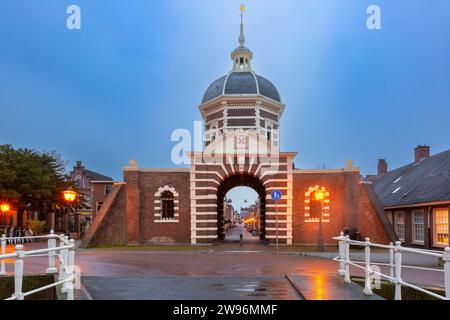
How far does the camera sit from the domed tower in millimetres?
32531

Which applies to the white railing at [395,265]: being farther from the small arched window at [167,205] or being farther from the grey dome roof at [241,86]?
the grey dome roof at [241,86]

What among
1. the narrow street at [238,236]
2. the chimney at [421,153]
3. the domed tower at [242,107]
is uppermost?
the domed tower at [242,107]

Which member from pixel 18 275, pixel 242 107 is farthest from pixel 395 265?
pixel 242 107

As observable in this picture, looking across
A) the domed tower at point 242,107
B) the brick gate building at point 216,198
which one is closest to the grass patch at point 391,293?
the brick gate building at point 216,198

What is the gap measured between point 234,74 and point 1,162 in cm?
2059

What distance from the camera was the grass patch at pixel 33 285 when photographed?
1152cm

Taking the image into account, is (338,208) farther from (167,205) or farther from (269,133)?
(167,205)

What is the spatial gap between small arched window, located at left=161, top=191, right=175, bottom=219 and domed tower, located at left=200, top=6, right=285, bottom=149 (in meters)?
5.52

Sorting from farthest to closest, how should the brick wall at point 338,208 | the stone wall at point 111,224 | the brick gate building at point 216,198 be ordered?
the brick gate building at point 216,198 → the brick wall at point 338,208 → the stone wall at point 111,224

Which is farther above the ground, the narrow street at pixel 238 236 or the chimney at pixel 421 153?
the chimney at pixel 421 153

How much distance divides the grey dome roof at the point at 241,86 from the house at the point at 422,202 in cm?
1183

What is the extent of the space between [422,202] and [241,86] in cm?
1534

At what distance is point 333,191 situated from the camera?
29.5 metres
